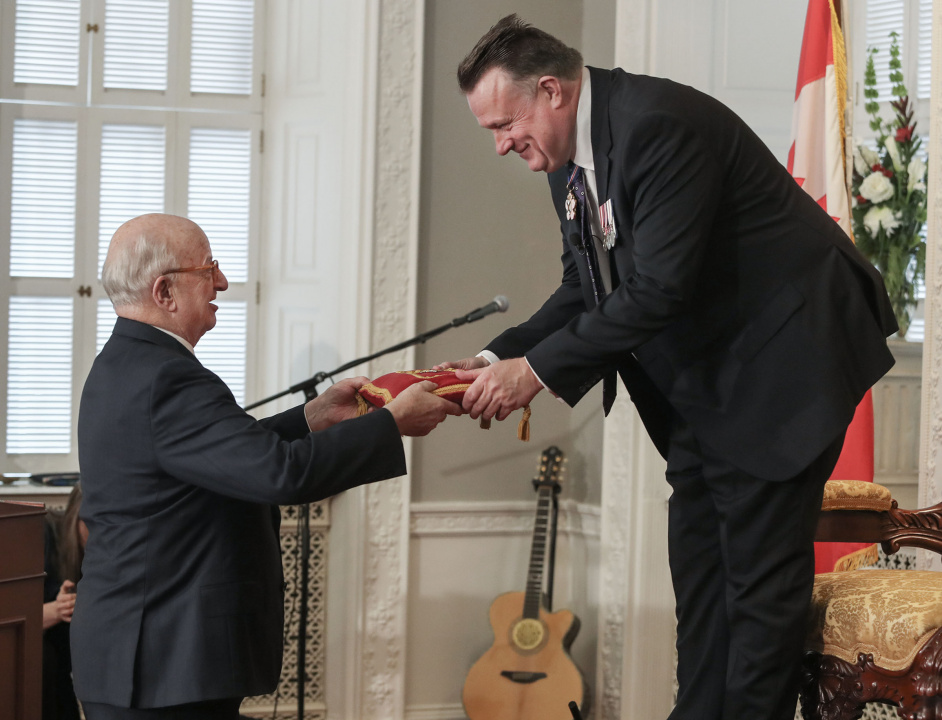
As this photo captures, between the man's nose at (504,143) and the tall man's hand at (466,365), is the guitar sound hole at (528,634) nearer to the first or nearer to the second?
the tall man's hand at (466,365)

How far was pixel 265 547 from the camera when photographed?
2094 millimetres

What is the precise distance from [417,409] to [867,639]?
39.5 inches

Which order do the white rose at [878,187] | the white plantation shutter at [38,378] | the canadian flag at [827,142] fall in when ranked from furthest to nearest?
the white plantation shutter at [38,378] < the white rose at [878,187] < the canadian flag at [827,142]

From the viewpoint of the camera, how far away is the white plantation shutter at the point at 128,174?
179 inches

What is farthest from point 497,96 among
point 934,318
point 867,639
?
point 934,318

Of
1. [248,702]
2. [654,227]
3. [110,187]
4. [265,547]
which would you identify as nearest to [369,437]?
[265,547]

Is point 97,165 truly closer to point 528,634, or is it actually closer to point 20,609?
point 20,609

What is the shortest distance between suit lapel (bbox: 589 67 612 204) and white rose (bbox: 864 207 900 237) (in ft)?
7.56

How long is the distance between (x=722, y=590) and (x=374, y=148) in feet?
8.90

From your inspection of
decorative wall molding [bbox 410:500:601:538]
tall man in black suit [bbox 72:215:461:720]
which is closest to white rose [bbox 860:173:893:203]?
decorative wall molding [bbox 410:500:601:538]

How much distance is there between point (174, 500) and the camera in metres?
1.97

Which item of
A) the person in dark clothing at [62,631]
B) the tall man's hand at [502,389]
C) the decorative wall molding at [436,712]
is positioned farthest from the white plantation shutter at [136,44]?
the tall man's hand at [502,389]

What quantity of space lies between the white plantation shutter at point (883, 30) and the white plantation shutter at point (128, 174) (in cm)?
348

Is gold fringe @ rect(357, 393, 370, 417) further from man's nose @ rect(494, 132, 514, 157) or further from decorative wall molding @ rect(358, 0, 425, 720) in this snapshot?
decorative wall molding @ rect(358, 0, 425, 720)
